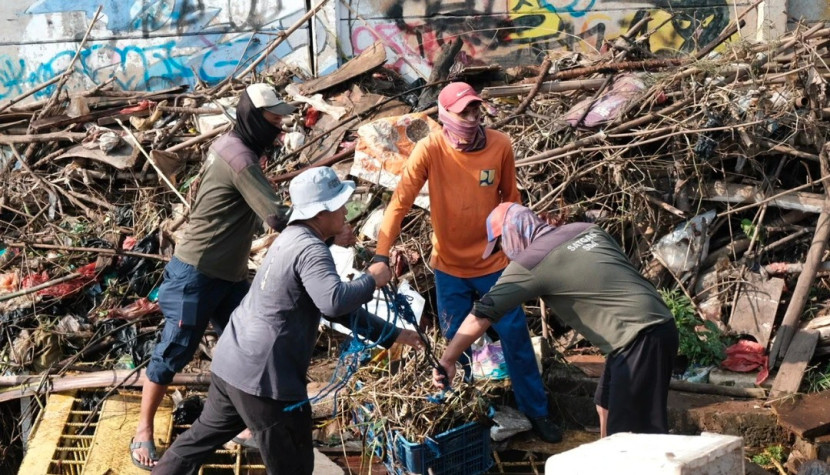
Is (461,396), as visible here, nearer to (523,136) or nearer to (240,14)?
(523,136)

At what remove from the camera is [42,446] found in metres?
6.19

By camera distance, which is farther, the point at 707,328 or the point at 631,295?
the point at 707,328

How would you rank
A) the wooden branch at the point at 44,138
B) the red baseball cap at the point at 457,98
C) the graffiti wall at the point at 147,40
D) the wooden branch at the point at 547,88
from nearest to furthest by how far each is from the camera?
the red baseball cap at the point at 457,98, the wooden branch at the point at 547,88, the wooden branch at the point at 44,138, the graffiti wall at the point at 147,40

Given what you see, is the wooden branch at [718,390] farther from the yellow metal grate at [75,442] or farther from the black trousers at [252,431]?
the yellow metal grate at [75,442]

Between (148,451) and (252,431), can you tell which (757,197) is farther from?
(148,451)

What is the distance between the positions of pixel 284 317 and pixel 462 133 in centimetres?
188

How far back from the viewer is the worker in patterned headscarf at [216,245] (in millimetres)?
5312

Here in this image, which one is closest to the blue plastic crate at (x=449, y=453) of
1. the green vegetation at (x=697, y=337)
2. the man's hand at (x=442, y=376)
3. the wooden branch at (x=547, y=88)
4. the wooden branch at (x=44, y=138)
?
the man's hand at (x=442, y=376)

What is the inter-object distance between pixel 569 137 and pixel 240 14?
16.9ft

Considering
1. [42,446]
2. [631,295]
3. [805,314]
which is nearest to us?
[631,295]

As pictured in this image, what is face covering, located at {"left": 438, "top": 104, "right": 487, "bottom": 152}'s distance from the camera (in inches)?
225

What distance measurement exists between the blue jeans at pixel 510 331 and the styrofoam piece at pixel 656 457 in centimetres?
208

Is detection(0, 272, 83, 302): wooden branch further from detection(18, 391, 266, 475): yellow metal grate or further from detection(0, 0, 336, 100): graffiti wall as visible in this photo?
detection(0, 0, 336, 100): graffiti wall

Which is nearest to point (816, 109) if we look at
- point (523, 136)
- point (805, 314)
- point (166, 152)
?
point (805, 314)
